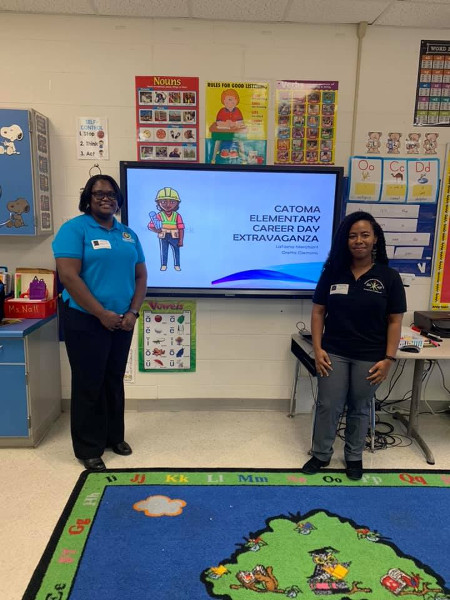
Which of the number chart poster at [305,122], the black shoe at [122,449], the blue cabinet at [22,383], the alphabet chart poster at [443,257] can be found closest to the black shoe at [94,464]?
the black shoe at [122,449]

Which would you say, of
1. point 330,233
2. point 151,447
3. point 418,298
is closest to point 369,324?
point 330,233

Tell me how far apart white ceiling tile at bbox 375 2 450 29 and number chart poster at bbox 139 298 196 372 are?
2298 mm

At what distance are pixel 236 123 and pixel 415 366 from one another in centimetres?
203

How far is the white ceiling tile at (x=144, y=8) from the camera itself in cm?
261

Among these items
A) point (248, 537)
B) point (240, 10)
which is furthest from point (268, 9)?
point (248, 537)

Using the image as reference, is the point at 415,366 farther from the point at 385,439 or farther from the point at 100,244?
the point at 100,244

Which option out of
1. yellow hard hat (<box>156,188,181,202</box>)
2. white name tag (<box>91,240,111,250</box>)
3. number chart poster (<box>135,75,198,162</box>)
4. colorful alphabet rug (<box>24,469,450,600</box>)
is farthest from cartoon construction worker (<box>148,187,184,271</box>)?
colorful alphabet rug (<box>24,469,450,600</box>)

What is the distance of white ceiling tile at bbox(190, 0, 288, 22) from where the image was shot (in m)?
2.60

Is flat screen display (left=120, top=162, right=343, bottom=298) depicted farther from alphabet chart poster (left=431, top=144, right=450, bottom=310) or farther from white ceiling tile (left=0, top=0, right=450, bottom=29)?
white ceiling tile (left=0, top=0, right=450, bottom=29)

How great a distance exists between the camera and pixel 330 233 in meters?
3.01

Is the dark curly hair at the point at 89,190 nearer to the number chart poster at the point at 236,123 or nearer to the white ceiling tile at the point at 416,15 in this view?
the number chart poster at the point at 236,123

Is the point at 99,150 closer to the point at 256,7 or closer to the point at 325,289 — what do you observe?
the point at 256,7

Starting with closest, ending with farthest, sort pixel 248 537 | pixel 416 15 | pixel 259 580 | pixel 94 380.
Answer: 1. pixel 259 580
2. pixel 248 537
3. pixel 94 380
4. pixel 416 15

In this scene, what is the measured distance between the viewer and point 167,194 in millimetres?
2908
